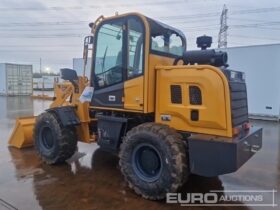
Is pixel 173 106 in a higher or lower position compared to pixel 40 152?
higher

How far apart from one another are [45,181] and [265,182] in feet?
11.5

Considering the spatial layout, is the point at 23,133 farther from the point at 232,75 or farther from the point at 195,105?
the point at 232,75

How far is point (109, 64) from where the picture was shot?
4637 mm

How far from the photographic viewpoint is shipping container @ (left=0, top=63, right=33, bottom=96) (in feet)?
75.7

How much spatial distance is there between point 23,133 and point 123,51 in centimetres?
331

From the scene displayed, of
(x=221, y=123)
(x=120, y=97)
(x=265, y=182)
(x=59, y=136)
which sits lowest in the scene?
(x=265, y=182)

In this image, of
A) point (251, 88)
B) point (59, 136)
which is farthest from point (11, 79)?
point (59, 136)

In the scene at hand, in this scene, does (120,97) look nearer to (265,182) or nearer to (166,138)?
(166,138)

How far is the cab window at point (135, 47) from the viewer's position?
13.6 feet

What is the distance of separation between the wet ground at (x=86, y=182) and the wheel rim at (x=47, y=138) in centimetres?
35

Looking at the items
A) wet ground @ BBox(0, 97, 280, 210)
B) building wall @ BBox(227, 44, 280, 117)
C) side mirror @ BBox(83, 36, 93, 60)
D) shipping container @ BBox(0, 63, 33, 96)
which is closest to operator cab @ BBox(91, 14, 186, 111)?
side mirror @ BBox(83, 36, 93, 60)

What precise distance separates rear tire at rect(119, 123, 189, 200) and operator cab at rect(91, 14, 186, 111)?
0.51 meters

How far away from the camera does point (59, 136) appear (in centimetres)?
491

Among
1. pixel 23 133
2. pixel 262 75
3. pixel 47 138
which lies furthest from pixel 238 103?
pixel 262 75
